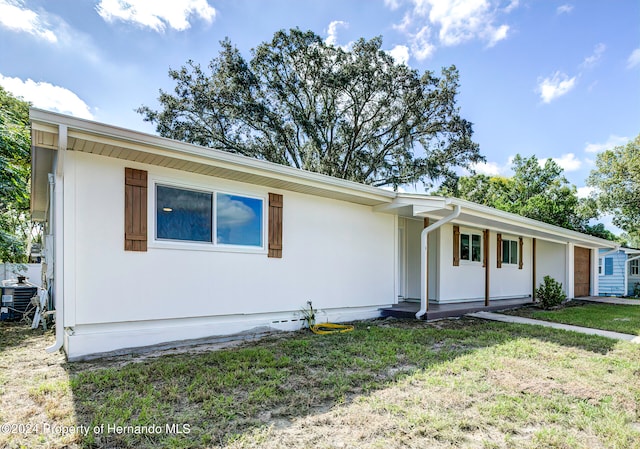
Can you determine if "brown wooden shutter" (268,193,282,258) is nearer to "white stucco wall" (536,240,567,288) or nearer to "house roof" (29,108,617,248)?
"house roof" (29,108,617,248)

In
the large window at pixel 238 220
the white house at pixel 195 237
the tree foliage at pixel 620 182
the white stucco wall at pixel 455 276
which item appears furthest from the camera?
the tree foliage at pixel 620 182

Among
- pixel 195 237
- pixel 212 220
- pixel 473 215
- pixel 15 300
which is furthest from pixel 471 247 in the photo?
pixel 15 300

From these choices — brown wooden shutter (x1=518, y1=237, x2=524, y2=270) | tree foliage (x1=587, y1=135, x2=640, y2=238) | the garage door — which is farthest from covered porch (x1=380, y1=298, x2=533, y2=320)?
tree foliage (x1=587, y1=135, x2=640, y2=238)

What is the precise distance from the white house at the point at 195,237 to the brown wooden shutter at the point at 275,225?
0.02 metres

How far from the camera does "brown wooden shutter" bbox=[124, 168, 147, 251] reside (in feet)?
15.9

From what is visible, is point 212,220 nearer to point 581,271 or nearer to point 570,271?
point 570,271

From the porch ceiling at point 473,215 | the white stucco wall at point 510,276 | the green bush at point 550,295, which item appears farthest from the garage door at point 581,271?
the green bush at point 550,295

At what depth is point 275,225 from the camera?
249 inches

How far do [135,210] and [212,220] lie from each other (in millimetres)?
1079

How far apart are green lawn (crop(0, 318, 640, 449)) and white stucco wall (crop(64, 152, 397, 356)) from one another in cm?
61

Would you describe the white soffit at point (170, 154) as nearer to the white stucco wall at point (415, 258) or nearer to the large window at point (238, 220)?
the large window at point (238, 220)

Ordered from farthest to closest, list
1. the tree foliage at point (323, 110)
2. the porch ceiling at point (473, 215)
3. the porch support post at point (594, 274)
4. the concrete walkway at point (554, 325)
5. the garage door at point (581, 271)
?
the tree foliage at point (323, 110) → the porch support post at point (594, 274) → the garage door at point (581, 271) → the porch ceiling at point (473, 215) → the concrete walkway at point (554, 325)

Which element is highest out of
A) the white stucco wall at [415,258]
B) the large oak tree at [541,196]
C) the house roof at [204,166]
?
the large oak tree at [541,196]

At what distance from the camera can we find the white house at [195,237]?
4504mm
